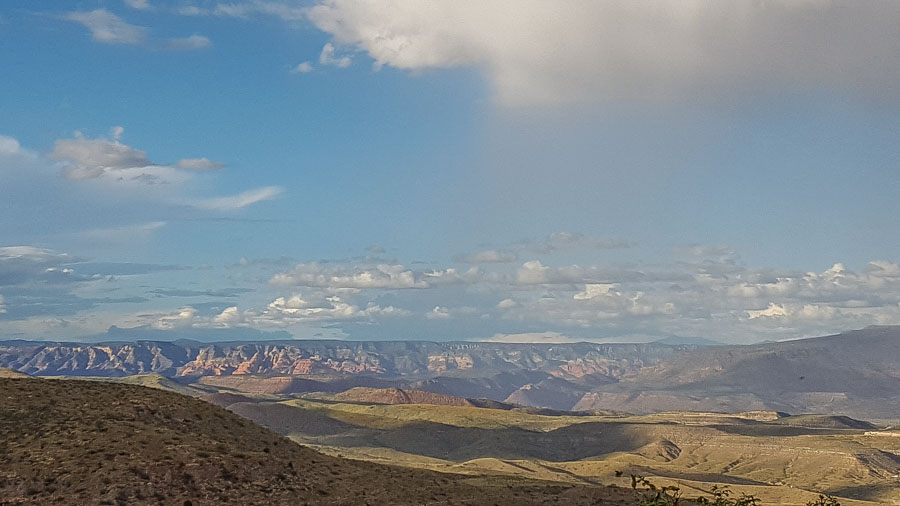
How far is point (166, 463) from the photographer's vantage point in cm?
8100

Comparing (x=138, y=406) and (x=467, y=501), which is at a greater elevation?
(x=138, y=406)

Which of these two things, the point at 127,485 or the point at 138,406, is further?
the point at 138,406

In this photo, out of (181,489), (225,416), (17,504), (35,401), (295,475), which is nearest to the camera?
(17,504)

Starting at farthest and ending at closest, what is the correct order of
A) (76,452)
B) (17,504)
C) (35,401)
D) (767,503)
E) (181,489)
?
(767,503)
(35,401)
(76,452)
(181,489)
(17,504)

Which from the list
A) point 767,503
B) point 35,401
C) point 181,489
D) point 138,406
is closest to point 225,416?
point 138,406

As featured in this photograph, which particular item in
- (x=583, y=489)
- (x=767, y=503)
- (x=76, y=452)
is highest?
(x=76, y=452)

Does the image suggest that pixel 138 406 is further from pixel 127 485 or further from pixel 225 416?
pixel 127 485

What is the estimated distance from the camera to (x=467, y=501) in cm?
9044

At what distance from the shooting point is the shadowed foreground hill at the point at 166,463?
7669cm

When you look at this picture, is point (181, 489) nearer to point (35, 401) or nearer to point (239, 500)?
point (239, 500)

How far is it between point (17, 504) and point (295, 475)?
1043 inches

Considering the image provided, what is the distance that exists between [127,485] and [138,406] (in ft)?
91.5

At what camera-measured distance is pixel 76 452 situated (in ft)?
274

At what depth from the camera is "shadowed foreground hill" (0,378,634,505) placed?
7669 centimetres
